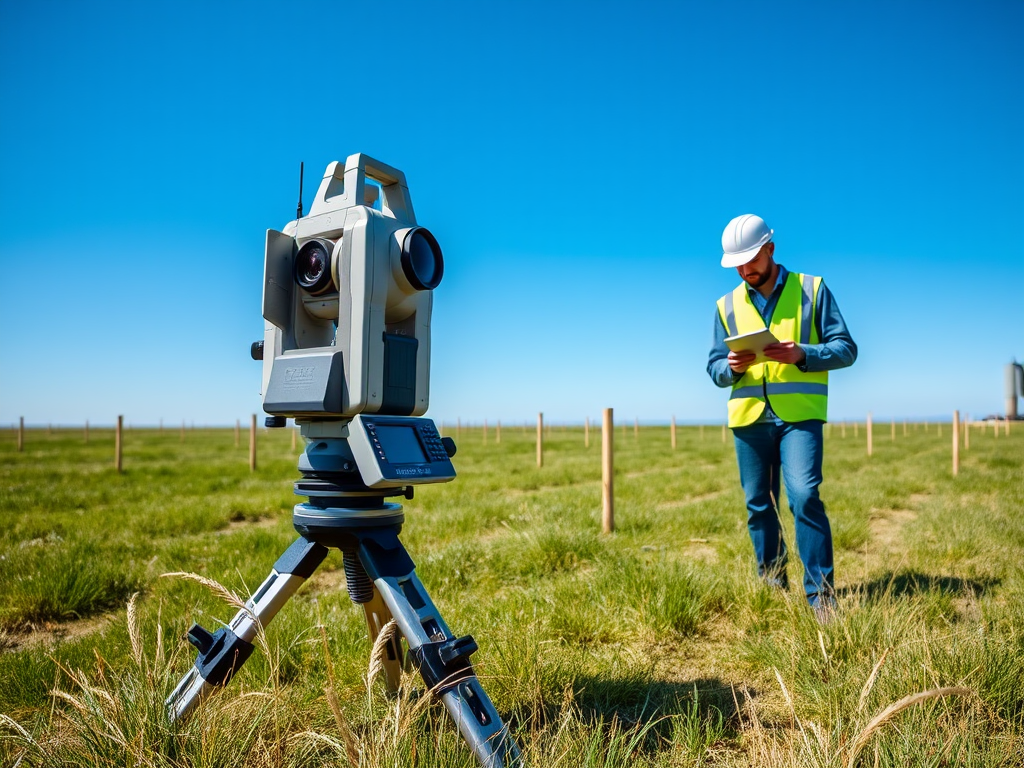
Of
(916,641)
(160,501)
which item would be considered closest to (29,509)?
(160,501)

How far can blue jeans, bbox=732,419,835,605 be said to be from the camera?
11.2 ft

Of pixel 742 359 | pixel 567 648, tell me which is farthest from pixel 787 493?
pixel 567 648

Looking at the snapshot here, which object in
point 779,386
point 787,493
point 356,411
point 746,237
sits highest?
point 746,237

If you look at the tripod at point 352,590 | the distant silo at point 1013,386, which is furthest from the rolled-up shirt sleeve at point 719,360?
the distant silo at point 1013,386

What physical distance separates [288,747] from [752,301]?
10.6ft

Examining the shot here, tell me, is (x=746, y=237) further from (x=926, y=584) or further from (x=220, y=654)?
(x=220, y=654)

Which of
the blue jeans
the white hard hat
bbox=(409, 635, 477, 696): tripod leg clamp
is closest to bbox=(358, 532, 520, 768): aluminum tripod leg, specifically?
bbox=(409, 635, 477, 696): tripod leg clamp

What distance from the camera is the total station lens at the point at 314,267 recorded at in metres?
1.95

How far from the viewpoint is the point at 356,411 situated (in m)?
1.86

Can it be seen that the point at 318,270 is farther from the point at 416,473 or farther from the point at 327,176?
the point at 416,473

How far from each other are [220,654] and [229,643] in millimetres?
36

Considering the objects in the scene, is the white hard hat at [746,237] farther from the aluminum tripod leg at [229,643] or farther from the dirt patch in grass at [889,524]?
the dirt patch in grass at [889,524]

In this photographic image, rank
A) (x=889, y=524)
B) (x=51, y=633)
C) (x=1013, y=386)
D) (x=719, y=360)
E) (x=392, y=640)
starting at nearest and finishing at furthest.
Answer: (x=392, y=640) < (x=51, y=633) < (x=719, y=360) < (x=889, y=524) < (x=1013, y=386)

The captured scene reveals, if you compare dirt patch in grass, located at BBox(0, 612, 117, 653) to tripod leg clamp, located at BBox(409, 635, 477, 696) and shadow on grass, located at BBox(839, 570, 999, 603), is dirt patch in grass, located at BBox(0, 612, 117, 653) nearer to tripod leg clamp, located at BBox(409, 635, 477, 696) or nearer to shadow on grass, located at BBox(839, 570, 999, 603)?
tripod leg clamp, located at BBox(409, 635, 477, 696)
